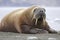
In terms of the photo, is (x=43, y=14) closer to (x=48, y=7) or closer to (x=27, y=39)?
(x=27, y=39)

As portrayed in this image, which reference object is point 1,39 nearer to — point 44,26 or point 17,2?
point 44,26

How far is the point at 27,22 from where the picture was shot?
11930mm

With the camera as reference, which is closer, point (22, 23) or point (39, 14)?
point (39, 14)

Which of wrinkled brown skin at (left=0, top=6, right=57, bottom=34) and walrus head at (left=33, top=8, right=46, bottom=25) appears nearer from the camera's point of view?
walrus head at (left=33, top=8, right=46, bottom=25)

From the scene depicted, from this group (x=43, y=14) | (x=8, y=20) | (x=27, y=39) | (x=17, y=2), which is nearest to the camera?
(x=27, y=39)

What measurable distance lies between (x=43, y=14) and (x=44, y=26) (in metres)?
0.78

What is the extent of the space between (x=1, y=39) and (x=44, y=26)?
2953 millimetres

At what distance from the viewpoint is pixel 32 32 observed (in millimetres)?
11695

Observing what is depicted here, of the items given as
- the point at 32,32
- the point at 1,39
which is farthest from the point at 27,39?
the point at 32,32

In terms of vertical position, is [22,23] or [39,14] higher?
[39,14]

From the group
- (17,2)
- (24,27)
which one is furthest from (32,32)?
(17,2)

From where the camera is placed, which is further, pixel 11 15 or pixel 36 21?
pixel 11 15

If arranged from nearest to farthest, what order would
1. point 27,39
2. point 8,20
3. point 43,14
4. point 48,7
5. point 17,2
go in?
point 27,39, point 43,14, point 8,20, point 17,2, point 48,7

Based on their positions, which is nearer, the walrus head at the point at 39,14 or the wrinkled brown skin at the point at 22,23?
the walrus head at the point at 39,14
